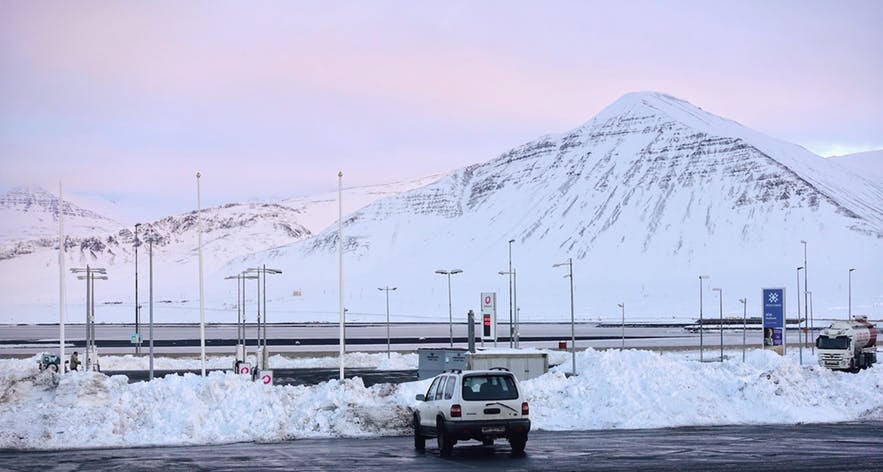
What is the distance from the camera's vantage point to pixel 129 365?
6706 cm

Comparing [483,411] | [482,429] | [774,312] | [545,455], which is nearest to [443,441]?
[482,429]

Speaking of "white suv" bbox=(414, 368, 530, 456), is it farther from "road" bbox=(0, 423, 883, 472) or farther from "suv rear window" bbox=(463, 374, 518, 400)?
"road" bbox=(0, 423, 883, 472)

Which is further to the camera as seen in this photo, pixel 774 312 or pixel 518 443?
pixel 774 312

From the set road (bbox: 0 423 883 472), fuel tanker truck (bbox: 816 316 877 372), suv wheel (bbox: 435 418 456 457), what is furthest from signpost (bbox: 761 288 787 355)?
suv wheel (bbox: 435 418 456 457)

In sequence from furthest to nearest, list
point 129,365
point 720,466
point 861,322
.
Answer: point 129,365, point 861,322, point 720,466

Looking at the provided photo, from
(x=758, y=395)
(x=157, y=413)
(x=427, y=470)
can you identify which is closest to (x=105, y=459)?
(x=157, y=413)

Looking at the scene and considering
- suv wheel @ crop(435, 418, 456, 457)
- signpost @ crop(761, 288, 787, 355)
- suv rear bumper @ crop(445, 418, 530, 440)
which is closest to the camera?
suv rear bumper @ crop(445, 418, 530, 440)

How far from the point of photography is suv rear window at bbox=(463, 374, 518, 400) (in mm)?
25234

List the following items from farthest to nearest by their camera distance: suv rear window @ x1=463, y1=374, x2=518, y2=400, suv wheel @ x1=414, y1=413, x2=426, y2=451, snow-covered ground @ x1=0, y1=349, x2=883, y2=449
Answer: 1. snow-covered ground @ x1=0, y1=349, x2=883, y2=449
2. suv wheel @ x1=414, y1=413, x2=426, y2=451
3. suv rear window @ x1=463, y1=374, x2=518, y2=400

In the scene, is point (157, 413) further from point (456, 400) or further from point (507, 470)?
point (507, 470)

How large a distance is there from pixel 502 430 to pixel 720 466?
5.44 metres

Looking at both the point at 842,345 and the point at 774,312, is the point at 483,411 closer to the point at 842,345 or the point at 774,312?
the point at 774,312

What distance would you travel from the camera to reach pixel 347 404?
3312 centimetres

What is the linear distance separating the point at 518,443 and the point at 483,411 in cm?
128
